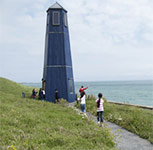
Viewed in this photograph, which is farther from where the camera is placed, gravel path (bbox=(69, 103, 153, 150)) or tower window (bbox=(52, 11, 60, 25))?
tower window (bbox=(52, 11, 60, 25))

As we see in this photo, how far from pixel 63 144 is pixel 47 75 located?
1618 centimetres

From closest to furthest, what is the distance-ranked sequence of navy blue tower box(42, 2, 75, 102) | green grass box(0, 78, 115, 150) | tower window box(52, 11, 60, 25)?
green grass box(0, 78, 115, 150), navy blue tower box(42, 2, 75, 102), tower window box(52, 11, 60, 25)

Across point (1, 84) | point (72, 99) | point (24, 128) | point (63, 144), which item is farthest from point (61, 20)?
point (1, 84)

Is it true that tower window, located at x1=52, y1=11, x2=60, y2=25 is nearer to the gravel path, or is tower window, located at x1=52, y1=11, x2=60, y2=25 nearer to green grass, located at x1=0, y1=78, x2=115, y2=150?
green grass, located at x1=0, y1=78, x2=115, y2=150

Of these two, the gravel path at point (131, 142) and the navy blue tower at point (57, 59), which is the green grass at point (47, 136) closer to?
the gravel path at point (131, 142)

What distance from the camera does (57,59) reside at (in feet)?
75.0

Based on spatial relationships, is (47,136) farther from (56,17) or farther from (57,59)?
(56,17)

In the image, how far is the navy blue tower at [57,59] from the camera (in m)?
22.7

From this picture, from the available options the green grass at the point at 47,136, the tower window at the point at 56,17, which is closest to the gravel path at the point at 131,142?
the green grass at the point at 47,136

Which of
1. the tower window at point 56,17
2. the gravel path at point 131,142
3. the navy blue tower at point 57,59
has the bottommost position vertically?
the gravel path at point 131,142

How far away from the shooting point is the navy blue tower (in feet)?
74.6

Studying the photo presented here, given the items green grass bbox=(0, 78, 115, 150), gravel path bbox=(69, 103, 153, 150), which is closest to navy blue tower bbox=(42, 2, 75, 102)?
green grass bbox=(0, 78, 115, 150)

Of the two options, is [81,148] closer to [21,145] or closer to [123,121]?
[21,145]

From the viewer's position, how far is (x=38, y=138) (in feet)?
24.5
